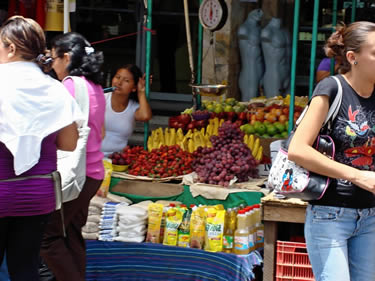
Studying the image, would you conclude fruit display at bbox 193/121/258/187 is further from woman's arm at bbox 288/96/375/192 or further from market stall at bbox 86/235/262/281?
woman's arm at bbox 288/96/375/192

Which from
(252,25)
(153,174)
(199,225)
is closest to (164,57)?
(252,25)

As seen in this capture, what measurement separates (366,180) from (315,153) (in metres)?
0.22

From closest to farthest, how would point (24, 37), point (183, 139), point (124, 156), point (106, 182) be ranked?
point (24, 37)
point (106, 182)
point (124, 156)
point (183, 139)

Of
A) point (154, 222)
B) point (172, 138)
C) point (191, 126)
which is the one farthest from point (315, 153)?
point (191, 126)

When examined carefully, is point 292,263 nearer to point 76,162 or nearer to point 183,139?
point 76,162

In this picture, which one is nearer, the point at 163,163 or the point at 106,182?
the point at 106,182

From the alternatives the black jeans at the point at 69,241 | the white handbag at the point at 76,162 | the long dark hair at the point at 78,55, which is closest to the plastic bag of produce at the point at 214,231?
the black jeans at the point at 69,241

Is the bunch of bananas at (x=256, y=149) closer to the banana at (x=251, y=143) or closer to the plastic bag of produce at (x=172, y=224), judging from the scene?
the banana at (x=251, y=143)

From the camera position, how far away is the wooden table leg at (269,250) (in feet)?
13.8

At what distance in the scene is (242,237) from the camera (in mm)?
4512

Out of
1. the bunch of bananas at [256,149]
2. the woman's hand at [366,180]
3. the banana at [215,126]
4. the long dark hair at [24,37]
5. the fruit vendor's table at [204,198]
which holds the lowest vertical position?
the fruit vendor's table at [204,198]

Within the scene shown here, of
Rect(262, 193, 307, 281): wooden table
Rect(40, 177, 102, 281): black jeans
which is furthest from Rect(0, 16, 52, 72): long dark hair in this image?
Rect(262, 193, 307, 281): wooden table

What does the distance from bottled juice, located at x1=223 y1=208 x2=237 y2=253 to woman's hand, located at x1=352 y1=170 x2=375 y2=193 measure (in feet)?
6.17

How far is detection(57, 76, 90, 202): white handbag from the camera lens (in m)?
3.80
